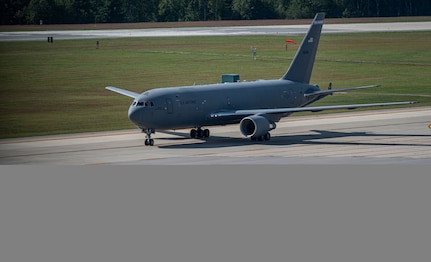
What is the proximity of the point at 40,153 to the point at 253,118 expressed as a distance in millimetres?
14435

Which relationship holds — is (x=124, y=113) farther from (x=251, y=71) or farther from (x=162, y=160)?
(x=251, y=71)

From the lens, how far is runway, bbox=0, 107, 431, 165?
56.5 m

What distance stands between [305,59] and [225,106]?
34.5ft

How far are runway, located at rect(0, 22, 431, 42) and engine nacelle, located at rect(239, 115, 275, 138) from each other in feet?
343

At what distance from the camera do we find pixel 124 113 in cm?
8238

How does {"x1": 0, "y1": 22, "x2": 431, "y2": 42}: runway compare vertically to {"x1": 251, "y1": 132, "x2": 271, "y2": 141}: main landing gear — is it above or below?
above

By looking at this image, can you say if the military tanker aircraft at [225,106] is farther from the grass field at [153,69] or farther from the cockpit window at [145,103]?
the grass field at [153,69]

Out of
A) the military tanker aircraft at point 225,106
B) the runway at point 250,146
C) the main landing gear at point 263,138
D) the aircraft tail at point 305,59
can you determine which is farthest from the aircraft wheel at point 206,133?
the aircraft tail at point 305,59

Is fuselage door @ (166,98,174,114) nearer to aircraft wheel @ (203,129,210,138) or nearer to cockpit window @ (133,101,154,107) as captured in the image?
cockpit window @ (133,101,154,107)

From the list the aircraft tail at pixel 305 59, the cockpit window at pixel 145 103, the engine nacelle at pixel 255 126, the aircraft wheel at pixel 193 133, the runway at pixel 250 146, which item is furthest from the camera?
the aircraft tail at pixel 305 59

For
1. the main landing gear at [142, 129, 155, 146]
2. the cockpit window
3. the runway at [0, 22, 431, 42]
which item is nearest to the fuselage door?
the cockpit window

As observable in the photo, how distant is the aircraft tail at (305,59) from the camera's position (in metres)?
73.6

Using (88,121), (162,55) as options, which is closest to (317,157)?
(88,121)

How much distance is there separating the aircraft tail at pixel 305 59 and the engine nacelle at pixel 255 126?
9377mm
